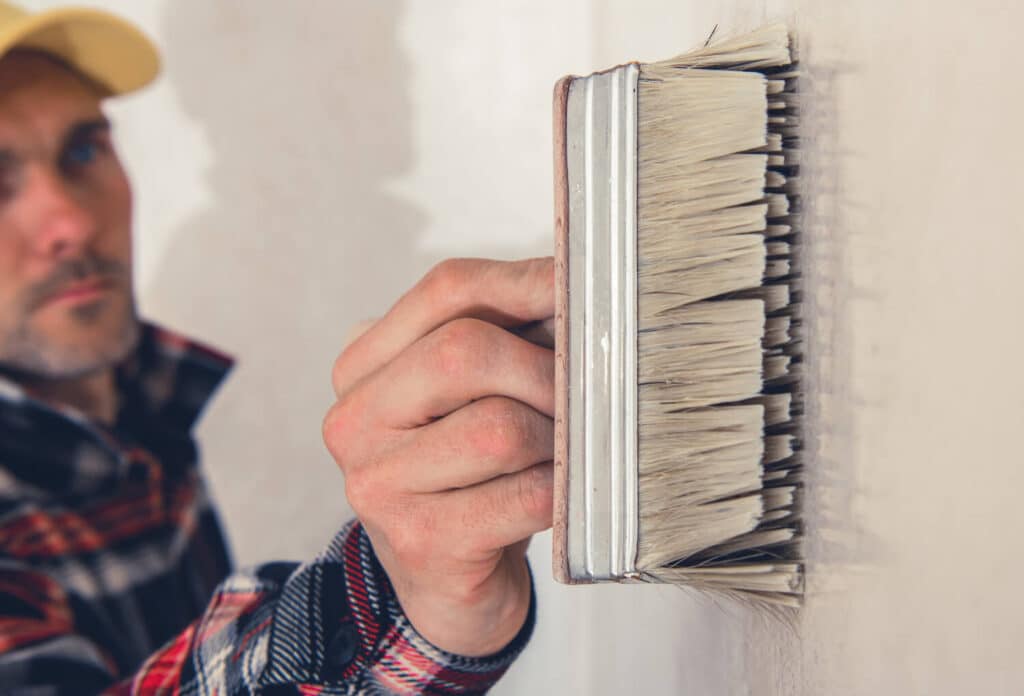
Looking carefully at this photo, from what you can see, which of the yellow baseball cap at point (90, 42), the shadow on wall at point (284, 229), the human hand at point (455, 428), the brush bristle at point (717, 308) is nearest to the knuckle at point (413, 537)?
the human hand at point (455, 428)

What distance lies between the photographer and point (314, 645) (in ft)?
1.98

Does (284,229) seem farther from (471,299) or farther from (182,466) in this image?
(471,299)

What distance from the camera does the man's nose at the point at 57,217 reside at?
1.02m

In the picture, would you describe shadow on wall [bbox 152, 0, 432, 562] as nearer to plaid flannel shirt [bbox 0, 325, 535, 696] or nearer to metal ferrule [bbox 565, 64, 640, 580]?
plaid flannel shirt [bbox 0, 325, 535, 696]

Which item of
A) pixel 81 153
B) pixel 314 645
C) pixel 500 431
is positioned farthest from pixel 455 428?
pixel 81 153

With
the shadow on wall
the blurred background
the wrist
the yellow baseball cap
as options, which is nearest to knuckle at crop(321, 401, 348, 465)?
the wrist

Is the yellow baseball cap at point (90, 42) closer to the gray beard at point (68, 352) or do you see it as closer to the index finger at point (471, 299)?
the gray beard at point (68, 352)

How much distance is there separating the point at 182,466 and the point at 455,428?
2.55ft

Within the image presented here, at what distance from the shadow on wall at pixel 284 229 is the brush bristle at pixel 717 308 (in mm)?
681

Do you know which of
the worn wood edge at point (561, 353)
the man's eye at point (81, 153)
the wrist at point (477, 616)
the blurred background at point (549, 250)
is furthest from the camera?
the man's eye at point (81, 153)

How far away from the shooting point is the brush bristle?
433 millimetres

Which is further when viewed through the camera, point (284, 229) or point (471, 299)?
point (284, 229)

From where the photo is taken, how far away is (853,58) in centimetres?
39

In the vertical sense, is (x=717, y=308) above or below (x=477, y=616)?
above
